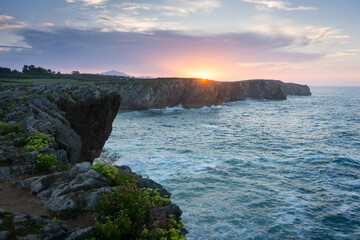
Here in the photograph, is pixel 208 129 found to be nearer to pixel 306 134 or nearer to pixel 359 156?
pixel 306 134

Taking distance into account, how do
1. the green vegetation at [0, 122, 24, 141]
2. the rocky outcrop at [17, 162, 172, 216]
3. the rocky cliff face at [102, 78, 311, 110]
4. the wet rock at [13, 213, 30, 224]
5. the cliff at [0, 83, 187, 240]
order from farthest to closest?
1. the rocky cliff face at [102, 78, 311, 110]
2. the green vegetation at [0, 122, 24, 141]
3. the rocky outcrop at [17, 162, 172, 216]
4. the wet rock at [13, 213, 30, 224]
5. the cliff at [0, 83, 187, 240]

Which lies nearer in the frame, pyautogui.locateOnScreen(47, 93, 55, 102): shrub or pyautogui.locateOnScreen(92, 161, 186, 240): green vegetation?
pyautogui.locateOnScreen(92, 161, 186, 240): green vegetation

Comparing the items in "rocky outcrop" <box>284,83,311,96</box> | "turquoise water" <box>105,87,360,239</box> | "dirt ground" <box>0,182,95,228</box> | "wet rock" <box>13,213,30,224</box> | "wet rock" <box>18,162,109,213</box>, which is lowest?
"turquoise water" <box>105,87,360,239</box>

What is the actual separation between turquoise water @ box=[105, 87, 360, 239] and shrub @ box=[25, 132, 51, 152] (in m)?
9.82

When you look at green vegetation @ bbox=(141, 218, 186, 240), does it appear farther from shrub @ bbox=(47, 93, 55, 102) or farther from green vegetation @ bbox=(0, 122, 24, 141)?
shrub @ bbox=(47, 93, 55, 102)

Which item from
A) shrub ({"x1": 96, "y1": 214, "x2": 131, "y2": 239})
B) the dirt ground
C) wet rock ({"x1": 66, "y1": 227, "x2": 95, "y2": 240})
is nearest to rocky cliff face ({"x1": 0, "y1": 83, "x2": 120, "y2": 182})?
the dirt ground

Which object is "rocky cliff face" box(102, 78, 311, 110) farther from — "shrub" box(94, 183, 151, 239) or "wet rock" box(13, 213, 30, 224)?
"shrub" box(94, 183, 151, 239)

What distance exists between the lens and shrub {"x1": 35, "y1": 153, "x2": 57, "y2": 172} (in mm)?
9934

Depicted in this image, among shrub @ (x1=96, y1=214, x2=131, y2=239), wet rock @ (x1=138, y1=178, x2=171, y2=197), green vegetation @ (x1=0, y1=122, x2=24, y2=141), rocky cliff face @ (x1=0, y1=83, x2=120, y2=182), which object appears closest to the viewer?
shrub @ (x1=96, y1=214, x2=131, y2=239)

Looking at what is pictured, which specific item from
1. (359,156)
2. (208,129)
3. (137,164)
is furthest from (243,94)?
(137,164)

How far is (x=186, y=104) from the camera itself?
96.9 metres

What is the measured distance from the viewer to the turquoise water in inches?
602

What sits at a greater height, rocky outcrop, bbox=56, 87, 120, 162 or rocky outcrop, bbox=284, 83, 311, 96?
rocky outcrop, bbox=284, 83, 311, 96

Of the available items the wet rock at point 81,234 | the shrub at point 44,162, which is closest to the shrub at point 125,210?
the wet rock at point 81,234
